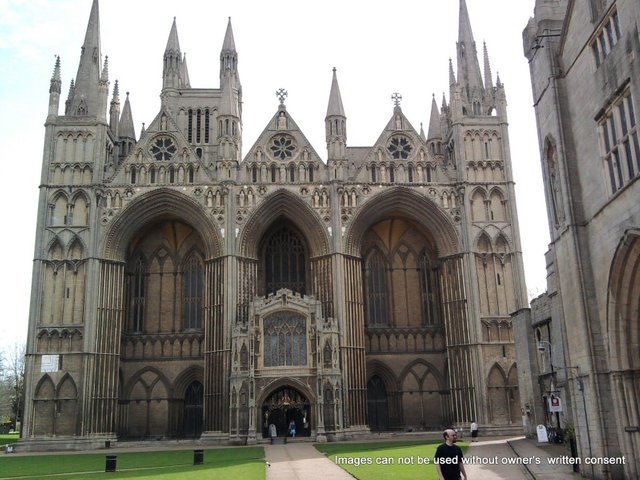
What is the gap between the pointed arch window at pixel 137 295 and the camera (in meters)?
44.8

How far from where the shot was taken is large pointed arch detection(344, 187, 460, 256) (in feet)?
139

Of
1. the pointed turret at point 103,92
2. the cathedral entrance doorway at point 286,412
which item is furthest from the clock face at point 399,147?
the pointed turret at point 103,92

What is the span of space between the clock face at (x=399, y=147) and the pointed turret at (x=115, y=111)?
2032cm

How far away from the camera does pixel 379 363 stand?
1734 inches

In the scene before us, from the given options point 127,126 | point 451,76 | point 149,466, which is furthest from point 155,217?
point 451,76

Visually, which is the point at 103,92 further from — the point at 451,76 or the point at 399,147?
the point at 451,76

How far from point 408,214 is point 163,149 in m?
17.2

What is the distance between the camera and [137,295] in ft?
149

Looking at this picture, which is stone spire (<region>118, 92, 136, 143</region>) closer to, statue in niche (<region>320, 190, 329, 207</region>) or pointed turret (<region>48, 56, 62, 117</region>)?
pointed turret (<region>48, 56, 62, 117</region>)

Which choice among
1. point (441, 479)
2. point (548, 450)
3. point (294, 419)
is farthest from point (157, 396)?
point (441, 479)

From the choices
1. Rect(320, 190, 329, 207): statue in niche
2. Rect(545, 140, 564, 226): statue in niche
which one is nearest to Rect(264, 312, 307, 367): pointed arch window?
Rect(320, 190, 329, 207): statue in niche

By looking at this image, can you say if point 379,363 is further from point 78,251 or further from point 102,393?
point 78,251

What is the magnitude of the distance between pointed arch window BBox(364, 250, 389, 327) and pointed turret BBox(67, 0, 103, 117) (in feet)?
70.1

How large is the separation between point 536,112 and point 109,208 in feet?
94.7
